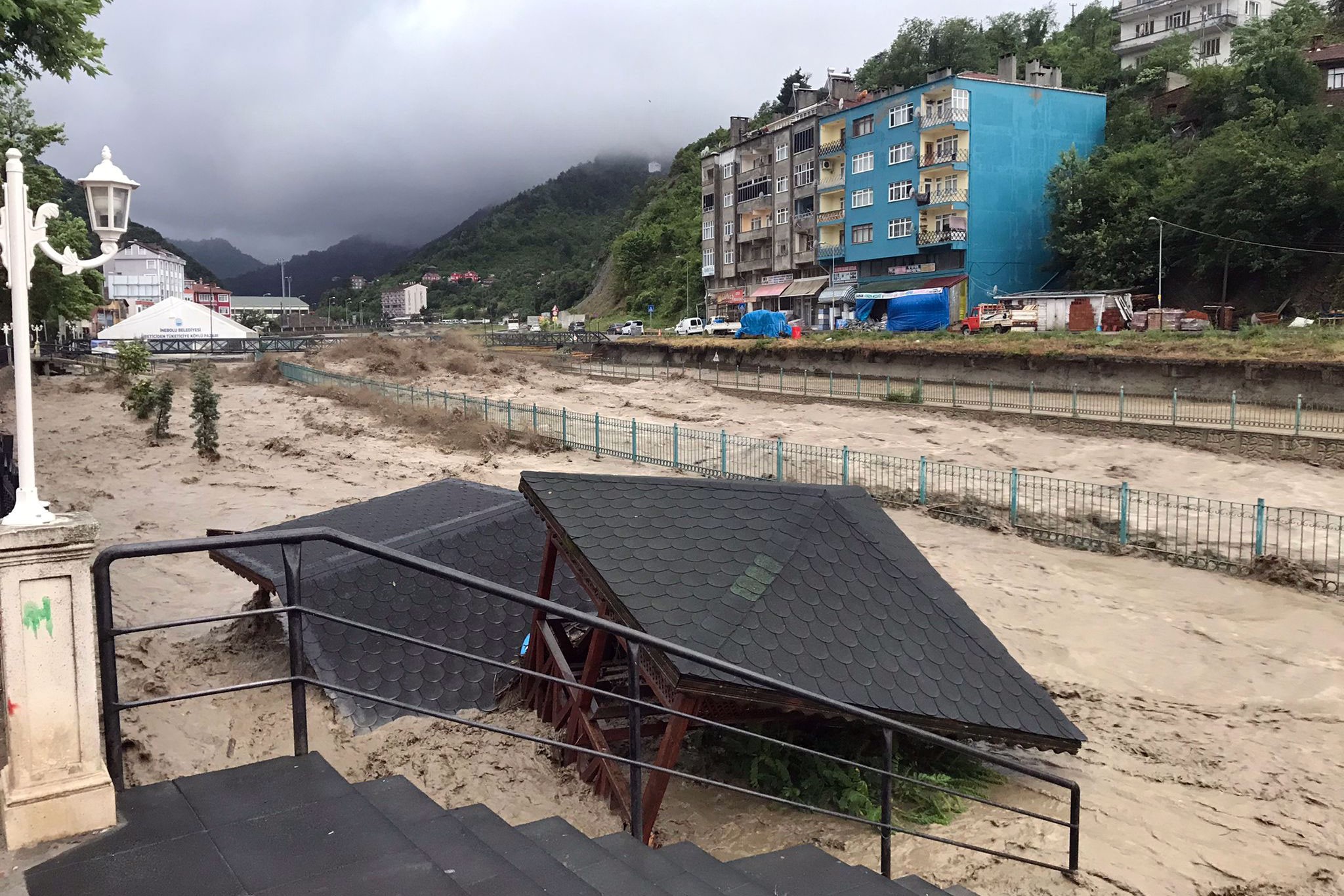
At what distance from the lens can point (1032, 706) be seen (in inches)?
288

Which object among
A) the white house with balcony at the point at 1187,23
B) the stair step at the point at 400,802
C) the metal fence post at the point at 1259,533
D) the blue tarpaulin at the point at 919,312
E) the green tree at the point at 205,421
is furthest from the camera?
the white house with balcony at the point at 1187,23

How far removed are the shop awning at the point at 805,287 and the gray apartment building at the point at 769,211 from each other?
0.07 m

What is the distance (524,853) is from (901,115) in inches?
2367

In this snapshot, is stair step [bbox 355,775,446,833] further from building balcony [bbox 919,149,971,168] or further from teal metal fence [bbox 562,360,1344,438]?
building balcony [bbox 919,149,971,168]

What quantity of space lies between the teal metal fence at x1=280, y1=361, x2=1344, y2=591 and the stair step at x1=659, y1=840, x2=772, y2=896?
14.9 meters

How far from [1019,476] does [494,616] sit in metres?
18.3

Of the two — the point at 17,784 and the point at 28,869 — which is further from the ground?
the point at 17,784

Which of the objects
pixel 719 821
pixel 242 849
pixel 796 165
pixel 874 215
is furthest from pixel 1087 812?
pixel 796 165

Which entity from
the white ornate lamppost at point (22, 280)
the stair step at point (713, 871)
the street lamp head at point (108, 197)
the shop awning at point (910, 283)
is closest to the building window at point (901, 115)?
the shop awning at point (910, 283)

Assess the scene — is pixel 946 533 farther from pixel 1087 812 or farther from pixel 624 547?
pixel 624 547

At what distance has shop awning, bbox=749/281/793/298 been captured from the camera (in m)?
69.3

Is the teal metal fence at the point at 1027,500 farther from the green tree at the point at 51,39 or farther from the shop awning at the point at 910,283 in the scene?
the shop awning at the point at 910,283

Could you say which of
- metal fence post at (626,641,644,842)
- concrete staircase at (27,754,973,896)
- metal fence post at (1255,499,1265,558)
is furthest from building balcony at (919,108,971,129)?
metal fence post at (626,641,644,842)

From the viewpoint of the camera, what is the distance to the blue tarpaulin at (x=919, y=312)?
5075cm
